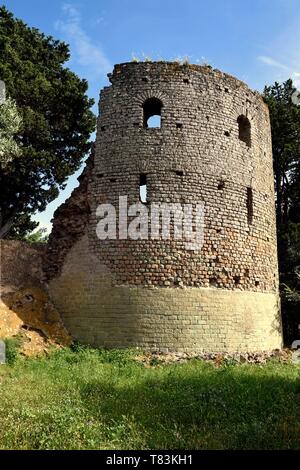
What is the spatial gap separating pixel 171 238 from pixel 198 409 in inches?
→ 242

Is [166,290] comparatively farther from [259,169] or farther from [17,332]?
[259,169]

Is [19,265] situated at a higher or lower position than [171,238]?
lower

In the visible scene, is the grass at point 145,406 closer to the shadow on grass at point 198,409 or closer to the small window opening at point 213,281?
the shadow on grass at point 198,409

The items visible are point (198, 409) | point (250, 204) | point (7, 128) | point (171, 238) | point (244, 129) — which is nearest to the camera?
point (198, 409)

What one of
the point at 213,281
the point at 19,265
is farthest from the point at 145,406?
the point at 19,265

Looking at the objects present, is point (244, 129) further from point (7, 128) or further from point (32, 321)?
point (32, 321)

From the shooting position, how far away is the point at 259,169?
14.9 meters

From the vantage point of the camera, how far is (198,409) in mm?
7113

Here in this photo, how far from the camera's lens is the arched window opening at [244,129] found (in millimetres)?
14898

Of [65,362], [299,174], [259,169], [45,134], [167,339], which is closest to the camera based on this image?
[65,362]

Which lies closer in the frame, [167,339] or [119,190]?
[167,339]

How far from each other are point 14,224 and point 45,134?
15.5 ft

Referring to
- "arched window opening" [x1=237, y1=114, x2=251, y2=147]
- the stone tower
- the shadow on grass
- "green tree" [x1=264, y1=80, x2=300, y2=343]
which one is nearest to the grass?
the shadow on grass
